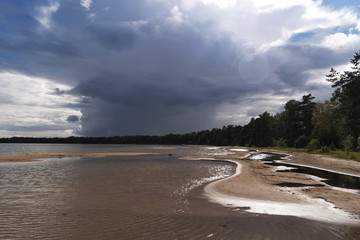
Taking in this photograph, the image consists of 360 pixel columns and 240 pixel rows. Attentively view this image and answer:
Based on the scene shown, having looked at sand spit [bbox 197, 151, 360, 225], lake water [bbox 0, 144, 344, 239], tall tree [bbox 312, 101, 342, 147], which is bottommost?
sand spit [bbox 197, 151, 360, 225]

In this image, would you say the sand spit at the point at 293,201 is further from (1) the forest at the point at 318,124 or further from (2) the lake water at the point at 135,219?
(1) the forest at the point at 318,124

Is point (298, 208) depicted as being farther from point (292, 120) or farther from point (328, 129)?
point (292, 120)

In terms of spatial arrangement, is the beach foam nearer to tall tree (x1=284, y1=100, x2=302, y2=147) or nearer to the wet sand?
the wet sand

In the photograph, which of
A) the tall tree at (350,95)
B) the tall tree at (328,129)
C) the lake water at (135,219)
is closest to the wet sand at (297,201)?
the lake water at (135,219)

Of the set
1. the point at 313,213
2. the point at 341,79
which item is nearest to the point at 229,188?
the point at 313,213

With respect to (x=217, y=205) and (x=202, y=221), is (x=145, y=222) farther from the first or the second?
(x=217, y=205)

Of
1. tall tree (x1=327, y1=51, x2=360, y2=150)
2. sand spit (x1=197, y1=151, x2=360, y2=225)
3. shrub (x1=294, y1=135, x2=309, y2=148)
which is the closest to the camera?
sand spit (x1=197, y1=151, x2=360, y2=225)

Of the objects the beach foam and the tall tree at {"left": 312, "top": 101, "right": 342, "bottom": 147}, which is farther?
the tall tree at {"left": 312, "top": 101, "right": 342, "bottom": 147}

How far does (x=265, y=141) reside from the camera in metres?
126

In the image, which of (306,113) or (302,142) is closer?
(302,142)

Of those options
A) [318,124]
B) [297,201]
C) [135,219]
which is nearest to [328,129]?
[318,124]

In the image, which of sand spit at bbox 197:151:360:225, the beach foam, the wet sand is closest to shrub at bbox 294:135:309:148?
the wet sand

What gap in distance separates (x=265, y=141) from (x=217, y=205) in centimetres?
12438

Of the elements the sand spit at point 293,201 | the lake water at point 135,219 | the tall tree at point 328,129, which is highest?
the tall tree at point 328,129
